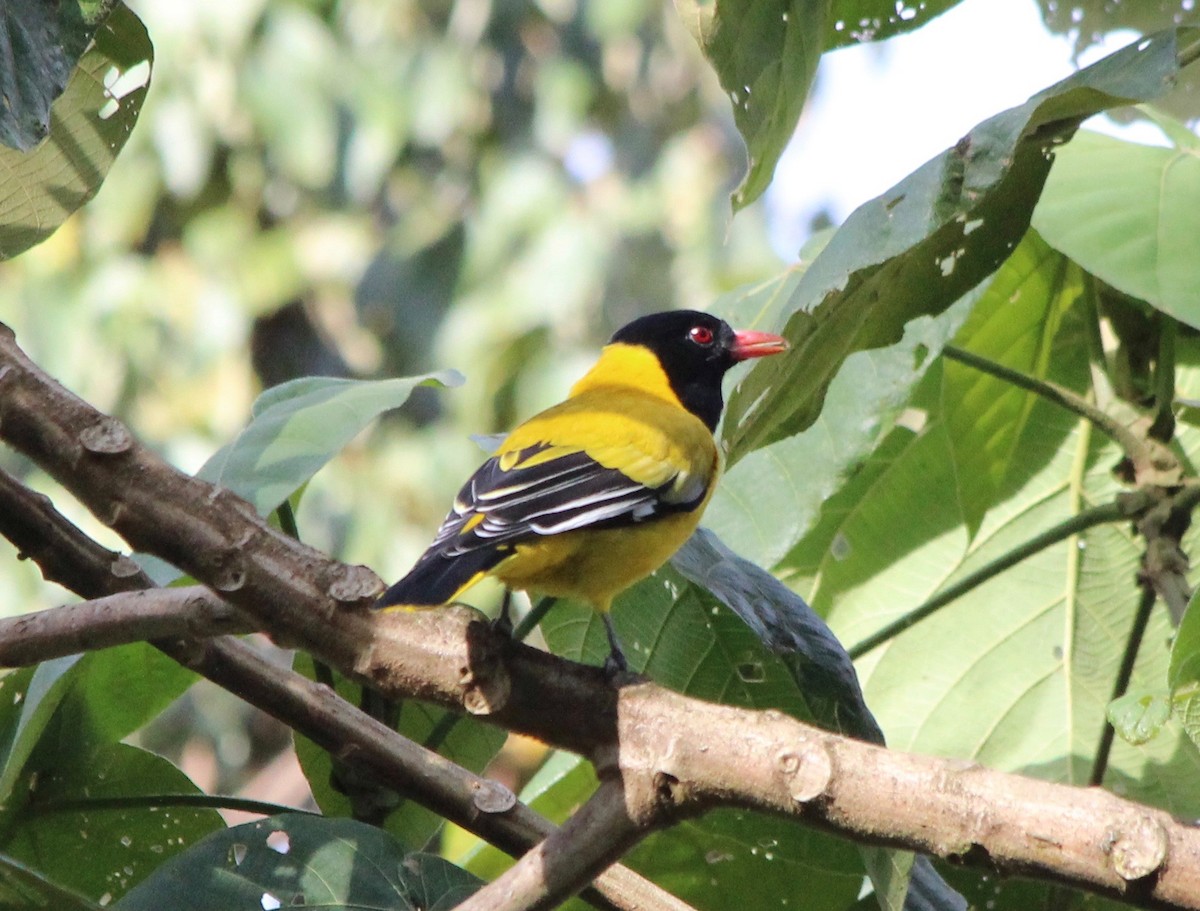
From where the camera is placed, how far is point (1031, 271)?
2.53 metres

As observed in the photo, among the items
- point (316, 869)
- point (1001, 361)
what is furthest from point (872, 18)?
point (316, 869)

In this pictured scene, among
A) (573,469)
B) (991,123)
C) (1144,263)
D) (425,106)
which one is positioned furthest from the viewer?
(425,106)

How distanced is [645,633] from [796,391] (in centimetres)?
58

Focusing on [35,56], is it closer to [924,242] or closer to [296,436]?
[296,436]

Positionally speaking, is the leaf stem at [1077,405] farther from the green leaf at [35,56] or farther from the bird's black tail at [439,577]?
the green leaf at [35,56]

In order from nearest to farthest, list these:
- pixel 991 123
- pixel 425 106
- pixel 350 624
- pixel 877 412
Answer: pixel 350 624 → pixel 991 123 → pixel 877 412 → pixel 425 106

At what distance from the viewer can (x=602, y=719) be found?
1404 mm

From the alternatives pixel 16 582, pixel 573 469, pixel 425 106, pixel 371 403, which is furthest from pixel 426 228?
→ pixel 371 403

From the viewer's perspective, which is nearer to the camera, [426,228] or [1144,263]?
[1144,263]

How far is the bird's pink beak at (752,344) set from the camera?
2.73 m

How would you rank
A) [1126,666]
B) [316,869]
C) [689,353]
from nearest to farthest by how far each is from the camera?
[316,869] → [1126,666] → [689,353]

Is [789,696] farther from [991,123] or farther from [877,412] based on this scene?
[991,123]

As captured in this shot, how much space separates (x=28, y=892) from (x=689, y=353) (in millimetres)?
2405

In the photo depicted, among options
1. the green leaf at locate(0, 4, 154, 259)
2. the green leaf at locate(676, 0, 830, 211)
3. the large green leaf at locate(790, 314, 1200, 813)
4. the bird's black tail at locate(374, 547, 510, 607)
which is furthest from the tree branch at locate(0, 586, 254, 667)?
the large green leaf at locate(790, 314, 1200, 813)
